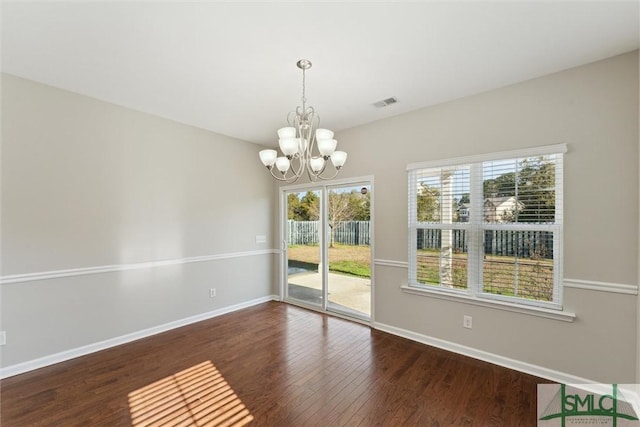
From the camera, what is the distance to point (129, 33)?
6.74ft

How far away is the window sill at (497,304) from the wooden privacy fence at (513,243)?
0.49 meters

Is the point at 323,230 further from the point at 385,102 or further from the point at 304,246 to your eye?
the point at 385,102

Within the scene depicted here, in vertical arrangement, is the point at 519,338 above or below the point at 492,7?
below

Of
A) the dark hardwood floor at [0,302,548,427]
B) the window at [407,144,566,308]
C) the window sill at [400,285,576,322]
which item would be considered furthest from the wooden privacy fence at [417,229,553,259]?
the dark hardwood floor at [0,302,548,427]

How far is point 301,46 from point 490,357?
344cm

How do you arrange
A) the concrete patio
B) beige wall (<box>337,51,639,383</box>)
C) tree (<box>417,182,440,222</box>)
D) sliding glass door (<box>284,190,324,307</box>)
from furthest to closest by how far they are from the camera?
sliding glass door (<box>284,190,324,307</box>)
the concrete patio
tree (<box>417,182,440,222</box>)
beige wall (<box>337,51,639,383</box>)

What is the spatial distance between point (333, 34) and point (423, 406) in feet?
9.64

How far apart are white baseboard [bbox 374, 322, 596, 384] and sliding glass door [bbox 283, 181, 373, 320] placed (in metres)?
0.60

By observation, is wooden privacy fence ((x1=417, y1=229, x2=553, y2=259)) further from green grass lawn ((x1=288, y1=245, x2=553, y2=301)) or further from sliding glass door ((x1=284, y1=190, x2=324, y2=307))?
sliding glass door ((x1=284, y1=190, x2=324, y2=307))

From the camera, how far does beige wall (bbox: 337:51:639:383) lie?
225 centimetres

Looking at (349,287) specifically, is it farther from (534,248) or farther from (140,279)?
(140,279)

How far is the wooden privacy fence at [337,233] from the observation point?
3986mm

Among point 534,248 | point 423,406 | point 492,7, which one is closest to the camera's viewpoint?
point 492,7

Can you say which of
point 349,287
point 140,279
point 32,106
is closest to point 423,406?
point 349,287
